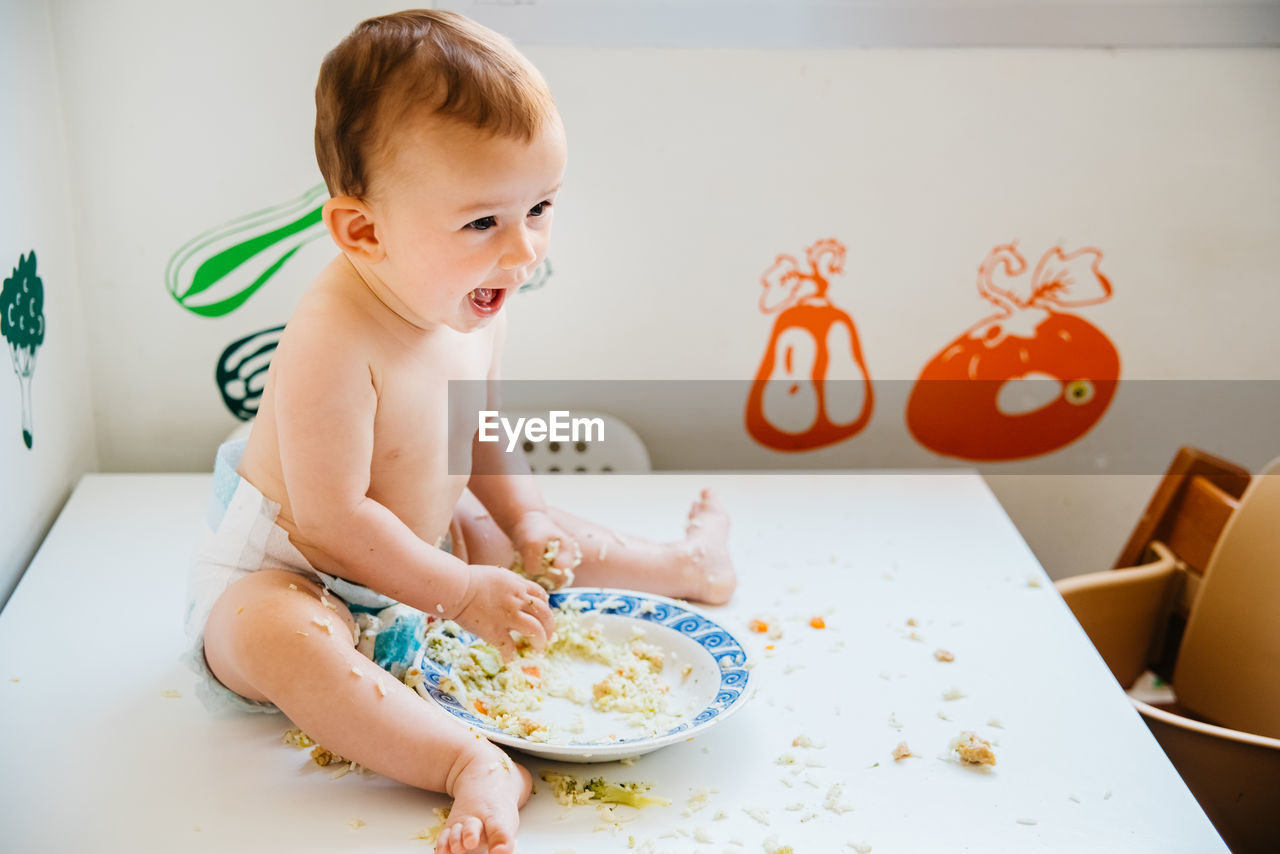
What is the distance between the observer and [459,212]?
805mm

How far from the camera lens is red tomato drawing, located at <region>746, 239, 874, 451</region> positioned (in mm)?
1417

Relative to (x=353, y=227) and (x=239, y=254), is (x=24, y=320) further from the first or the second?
(x=353, y=227)

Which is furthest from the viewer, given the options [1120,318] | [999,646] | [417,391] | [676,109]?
[1120,318]

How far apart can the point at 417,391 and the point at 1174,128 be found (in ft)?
3.27

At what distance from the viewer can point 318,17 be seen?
1268 mm

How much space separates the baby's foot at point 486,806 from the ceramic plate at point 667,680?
0.03m

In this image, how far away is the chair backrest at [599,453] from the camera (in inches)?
56.6

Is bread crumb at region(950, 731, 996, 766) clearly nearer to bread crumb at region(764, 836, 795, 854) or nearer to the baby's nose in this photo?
bread crumb at region(764, 836, 795, 854)

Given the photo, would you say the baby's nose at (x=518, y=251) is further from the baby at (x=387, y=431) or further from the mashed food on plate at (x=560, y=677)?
the mashed food on plate at (x=560, y=677)

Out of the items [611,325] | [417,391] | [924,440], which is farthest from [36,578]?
[924,440]

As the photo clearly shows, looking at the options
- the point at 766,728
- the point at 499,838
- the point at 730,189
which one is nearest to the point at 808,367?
the point at 730,189

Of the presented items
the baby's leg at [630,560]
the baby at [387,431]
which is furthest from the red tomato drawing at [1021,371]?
the baby at [387,431]

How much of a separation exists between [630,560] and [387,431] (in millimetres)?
305

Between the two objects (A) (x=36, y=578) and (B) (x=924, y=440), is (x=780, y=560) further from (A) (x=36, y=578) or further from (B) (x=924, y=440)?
(A) (x=36, y=578)
